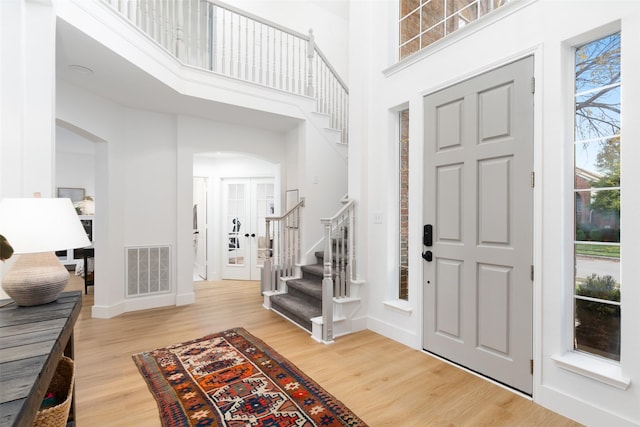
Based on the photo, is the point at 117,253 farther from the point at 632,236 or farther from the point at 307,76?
the point at 632,236

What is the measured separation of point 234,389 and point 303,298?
180cm

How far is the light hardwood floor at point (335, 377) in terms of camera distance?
77.6 inches

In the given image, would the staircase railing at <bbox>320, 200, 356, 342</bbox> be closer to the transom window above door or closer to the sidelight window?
the sidelight window

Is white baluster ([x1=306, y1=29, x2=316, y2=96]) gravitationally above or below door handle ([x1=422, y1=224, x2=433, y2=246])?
above

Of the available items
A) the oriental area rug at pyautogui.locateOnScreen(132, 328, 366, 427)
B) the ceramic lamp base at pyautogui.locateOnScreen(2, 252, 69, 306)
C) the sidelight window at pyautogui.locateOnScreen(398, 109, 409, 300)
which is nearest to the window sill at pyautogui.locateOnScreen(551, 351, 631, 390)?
the oriental area rug at pyautogui.locateOnScreen(132, 328, 366, 427)

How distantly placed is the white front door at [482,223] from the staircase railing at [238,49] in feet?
8.81

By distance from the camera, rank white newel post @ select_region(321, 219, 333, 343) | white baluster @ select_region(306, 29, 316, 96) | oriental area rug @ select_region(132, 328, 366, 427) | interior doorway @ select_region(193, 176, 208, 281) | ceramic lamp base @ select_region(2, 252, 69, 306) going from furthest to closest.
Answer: interior doorway @ select_region(193, 176, 208, 281) < white baluster @ select_region(306, 29, 316, 96) < white newel post @ select_region(321, 219, 333, 343) < oriental area rug @ select_region(132, 328, 366, 427) < ceramic lamp base @ select_region(2, 252, 69, 306)

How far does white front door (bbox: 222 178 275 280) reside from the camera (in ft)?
20.4

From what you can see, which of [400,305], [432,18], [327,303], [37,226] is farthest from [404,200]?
[37,226]

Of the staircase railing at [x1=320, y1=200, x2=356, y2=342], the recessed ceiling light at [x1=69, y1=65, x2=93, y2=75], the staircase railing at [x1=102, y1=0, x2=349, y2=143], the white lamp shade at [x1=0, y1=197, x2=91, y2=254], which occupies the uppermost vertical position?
the staircase railing at [x1=102, y1=0, x2=349, y2=143]

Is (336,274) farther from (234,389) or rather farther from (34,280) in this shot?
(34,280)

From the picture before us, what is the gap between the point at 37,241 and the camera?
136 centimetres

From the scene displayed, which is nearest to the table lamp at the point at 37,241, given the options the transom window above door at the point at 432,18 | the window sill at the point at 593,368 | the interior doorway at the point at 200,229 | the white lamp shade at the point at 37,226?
the white lamp shade at the point at 37,226

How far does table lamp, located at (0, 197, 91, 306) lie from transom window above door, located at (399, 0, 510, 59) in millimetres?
3138
